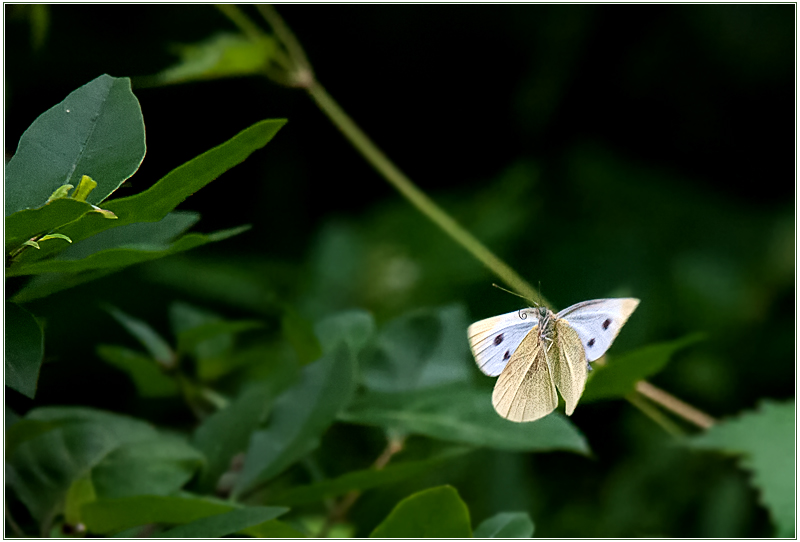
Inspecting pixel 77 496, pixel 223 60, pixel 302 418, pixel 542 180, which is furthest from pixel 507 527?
A: pixel 542 180

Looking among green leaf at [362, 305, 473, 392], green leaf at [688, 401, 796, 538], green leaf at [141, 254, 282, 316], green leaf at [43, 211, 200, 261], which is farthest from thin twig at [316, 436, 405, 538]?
green leaf at [141, 254, 282, 316]

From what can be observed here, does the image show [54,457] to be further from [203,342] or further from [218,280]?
[218,280]

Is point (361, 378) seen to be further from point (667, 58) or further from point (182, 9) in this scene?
point (667, 58)

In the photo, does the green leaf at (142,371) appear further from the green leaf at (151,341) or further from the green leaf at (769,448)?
the green leaf at (769,448)

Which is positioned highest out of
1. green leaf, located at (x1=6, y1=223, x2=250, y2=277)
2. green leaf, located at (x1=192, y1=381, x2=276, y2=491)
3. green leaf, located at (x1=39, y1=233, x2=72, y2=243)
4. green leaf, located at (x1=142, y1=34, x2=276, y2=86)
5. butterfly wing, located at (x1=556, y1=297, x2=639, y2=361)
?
green leaf, located at (x1=142, y1=34, x2=276, y2=86)

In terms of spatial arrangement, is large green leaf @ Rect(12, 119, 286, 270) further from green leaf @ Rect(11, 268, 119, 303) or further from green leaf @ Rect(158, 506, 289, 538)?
green leaf @ Rect(158, 506, 289, 538)

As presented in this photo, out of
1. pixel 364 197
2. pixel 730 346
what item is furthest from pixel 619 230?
pixel 364 197
